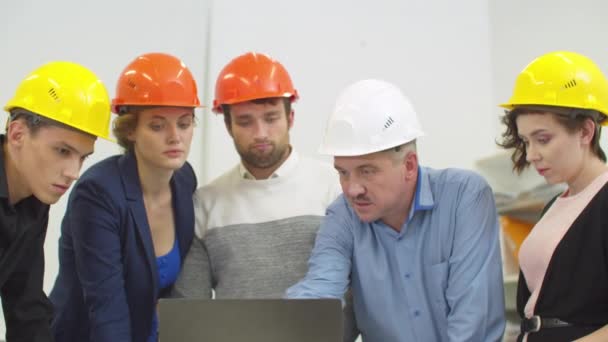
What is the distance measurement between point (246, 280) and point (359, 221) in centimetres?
37

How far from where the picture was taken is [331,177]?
214 centimetres

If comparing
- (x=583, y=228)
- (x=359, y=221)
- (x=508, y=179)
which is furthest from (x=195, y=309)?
(x=508, y=179)

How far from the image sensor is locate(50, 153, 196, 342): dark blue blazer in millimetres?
1869

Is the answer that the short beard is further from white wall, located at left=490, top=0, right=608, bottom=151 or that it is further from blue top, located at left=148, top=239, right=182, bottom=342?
Result: white wall, located at left=490, top=0, right=608, bottom=151

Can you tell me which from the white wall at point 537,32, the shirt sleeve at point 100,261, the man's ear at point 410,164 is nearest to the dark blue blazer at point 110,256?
the shirt sleeve at point 100,261

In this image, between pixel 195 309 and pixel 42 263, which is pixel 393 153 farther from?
pixel 42 263

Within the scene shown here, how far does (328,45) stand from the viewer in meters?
3.21

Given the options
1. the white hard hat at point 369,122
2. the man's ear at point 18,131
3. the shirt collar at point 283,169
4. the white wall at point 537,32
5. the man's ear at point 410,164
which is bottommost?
the shirt collar at point 283,169

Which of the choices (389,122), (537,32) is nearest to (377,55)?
(537,32)

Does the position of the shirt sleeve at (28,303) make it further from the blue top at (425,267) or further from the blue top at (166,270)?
the blue top at (425,267)

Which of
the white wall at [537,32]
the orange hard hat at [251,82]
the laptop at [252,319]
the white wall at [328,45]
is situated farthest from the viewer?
the white wall at [537,32]

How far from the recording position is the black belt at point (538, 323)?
5.03 feet

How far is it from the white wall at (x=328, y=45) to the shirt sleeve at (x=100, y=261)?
1.05 metres

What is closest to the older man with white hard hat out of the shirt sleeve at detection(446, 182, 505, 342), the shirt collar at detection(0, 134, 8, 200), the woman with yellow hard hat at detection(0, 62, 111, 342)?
the shirt sleeve at detection(446, 182, 505, 342)
